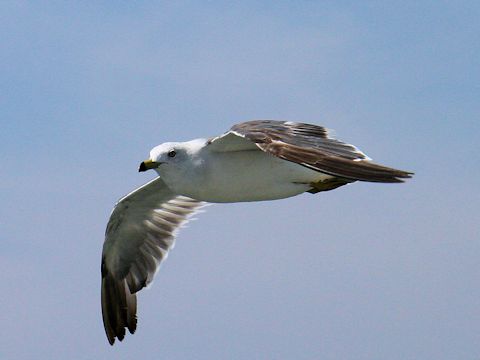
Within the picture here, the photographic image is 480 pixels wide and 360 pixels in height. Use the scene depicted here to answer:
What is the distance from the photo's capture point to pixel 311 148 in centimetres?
1518

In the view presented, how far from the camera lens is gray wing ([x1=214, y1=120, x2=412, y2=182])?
535 inches

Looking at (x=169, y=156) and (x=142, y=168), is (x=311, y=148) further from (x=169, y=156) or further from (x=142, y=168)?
(x=142, y=168)

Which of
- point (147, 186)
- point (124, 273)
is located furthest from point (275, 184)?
point (124, 273)

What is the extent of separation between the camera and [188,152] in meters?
16.0

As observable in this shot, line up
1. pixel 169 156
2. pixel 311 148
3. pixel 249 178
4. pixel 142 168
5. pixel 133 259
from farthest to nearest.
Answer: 1. pixel 133 259
2. pixel 249 178
3. pixel 169 156
4. pixel 142 168
5. pixel 311 148

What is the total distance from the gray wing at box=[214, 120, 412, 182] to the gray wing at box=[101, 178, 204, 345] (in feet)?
14.2

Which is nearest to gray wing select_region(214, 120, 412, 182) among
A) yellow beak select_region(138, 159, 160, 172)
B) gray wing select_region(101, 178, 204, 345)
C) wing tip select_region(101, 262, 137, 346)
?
yellow beak select_region(138, 159, 160, 172)

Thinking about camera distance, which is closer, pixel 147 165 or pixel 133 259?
pixel 147 165

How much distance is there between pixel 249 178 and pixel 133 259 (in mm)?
5598

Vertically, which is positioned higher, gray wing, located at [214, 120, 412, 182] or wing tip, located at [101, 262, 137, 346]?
gray wing, located at [214, 120, 412, 182]

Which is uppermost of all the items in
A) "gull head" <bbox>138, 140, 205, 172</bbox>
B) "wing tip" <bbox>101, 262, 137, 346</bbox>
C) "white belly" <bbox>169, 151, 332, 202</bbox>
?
"gull head" <bbox>138, 140, 205, 172</bbox>

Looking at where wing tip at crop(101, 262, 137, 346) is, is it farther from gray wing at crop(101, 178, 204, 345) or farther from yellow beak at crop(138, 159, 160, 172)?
yellow beak at crop(138, 159, 160, 172)

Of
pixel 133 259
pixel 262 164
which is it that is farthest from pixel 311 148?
pixel 133 259

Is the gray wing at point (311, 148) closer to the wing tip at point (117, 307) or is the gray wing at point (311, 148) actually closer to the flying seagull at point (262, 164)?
the flying seagull at point (262, 164)
